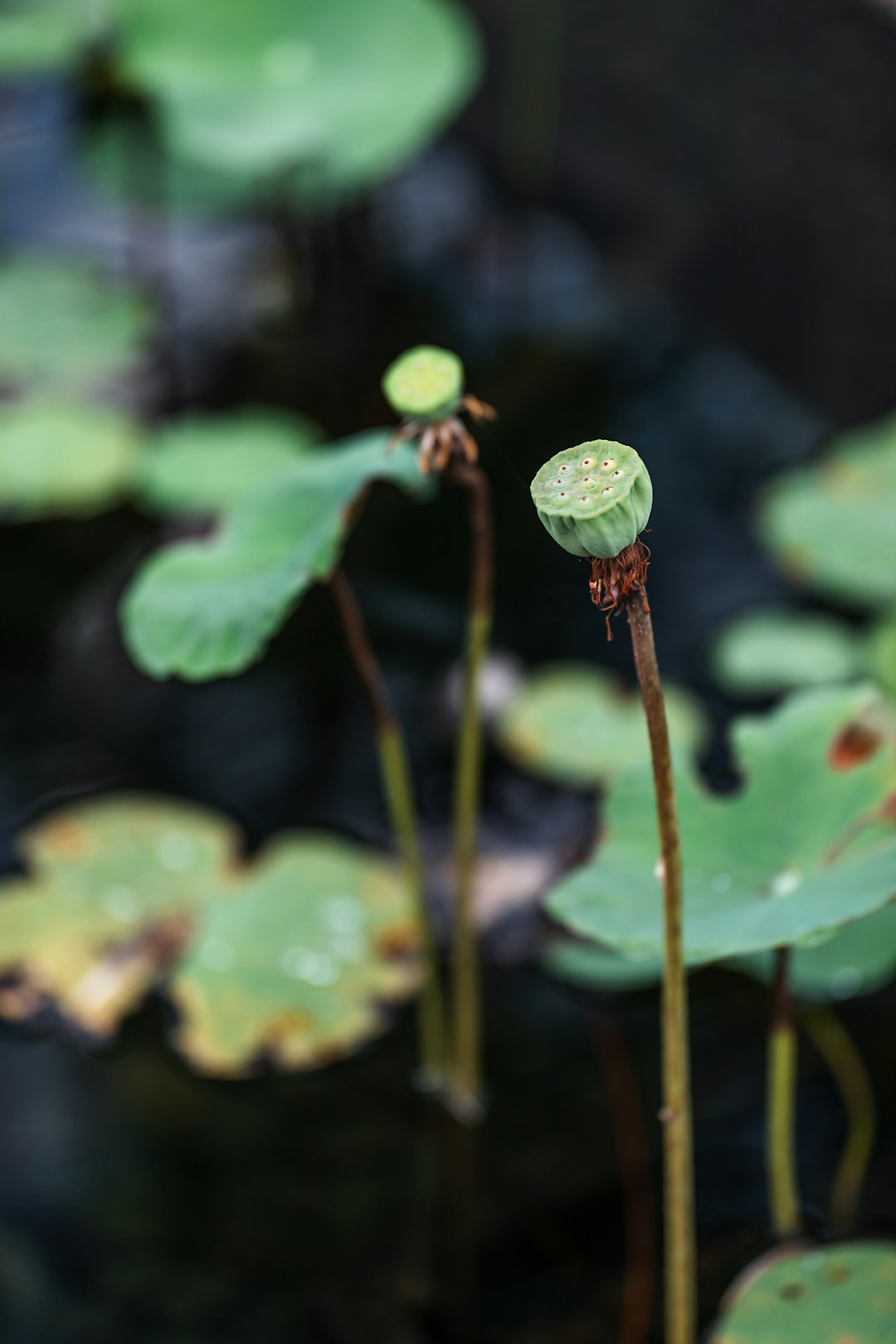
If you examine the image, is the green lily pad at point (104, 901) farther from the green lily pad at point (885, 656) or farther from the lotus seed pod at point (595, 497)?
the lotus seed pod at point (595, 497)

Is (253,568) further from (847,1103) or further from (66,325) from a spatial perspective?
(66,325)

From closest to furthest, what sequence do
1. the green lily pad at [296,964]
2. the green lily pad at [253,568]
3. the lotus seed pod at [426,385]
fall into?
the lotus seed pod at [426,385] < the green lily pad at [253,568] < the green lily pad at [296,964]

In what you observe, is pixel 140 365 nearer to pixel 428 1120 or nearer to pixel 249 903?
pixel 249 903

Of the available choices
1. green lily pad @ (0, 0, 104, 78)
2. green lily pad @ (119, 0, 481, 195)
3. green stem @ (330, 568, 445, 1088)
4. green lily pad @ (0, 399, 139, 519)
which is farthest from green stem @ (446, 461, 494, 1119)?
green lily pad @ (0, 0, 104, 78)

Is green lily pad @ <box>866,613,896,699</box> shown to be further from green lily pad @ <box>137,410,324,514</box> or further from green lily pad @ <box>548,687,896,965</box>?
green lily pad @ <box>137,410,324,514</box>

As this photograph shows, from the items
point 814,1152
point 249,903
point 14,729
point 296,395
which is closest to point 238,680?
point 14,729

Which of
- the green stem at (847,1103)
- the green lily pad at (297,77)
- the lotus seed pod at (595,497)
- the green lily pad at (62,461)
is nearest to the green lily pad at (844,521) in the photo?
the green stem at (847,1103)
